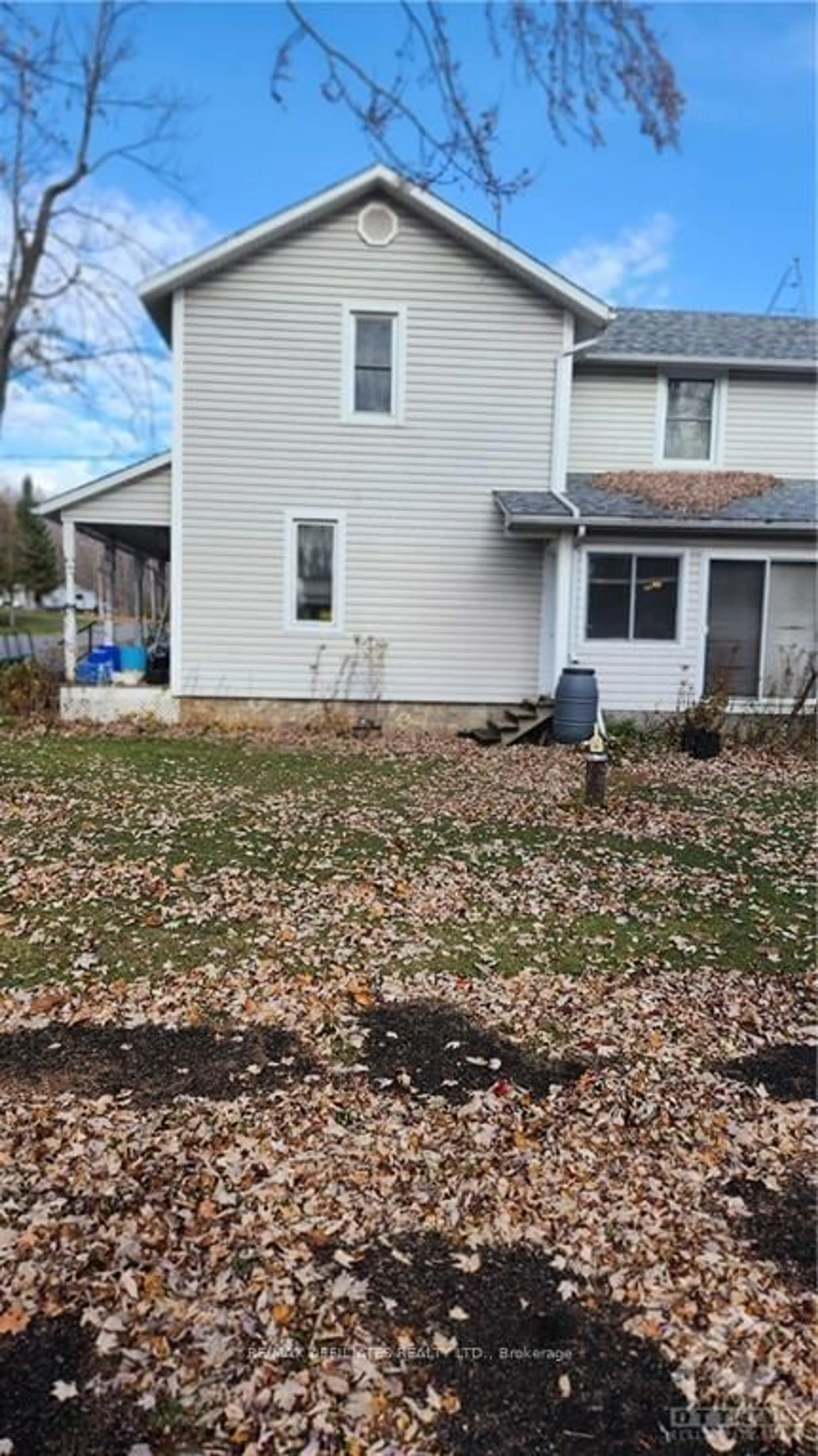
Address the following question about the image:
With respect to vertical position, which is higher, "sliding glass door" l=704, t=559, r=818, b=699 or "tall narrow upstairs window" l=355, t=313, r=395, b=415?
"tall narrow upstairs window" l=355, t=313, r=395, b=415

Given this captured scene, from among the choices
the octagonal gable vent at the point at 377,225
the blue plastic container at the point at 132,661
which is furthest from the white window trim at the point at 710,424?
the blue plastic container at the point at 132,661

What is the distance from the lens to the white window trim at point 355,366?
40.5 ft

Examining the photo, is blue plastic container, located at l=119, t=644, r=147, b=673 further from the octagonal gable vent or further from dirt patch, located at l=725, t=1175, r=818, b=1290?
dirt patch, located at l=725, t=1175, r=818, b=1290

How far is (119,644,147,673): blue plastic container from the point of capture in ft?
43.7

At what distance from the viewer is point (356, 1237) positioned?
9.63 ft

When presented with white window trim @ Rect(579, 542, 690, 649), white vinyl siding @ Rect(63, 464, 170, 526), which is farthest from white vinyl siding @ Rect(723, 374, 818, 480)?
white vinyl siding @ Rect(63, 464, 170, 526)

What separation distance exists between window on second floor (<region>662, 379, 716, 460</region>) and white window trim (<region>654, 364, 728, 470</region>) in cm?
1

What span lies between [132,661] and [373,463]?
4451 millimetres

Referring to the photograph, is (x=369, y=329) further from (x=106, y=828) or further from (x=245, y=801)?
(x=106, y=828)

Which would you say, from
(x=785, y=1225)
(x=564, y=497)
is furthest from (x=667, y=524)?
(x=785, y=1225)

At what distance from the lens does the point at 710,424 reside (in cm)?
1382

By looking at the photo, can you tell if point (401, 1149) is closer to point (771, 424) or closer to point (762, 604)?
point (762, 604)

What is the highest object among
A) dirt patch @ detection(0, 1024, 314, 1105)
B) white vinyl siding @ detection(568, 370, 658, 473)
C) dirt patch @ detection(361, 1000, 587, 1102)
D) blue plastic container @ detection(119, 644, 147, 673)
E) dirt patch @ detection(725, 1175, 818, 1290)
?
white vinyl siding @ detection(568, 370, 658, 473)

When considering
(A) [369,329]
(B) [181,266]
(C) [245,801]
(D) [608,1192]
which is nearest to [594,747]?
(C) [245,801]
